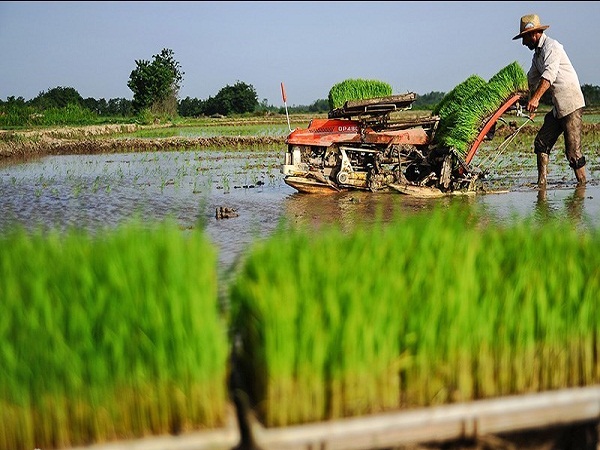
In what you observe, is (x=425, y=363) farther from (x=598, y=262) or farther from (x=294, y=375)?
(x=598, y=262)

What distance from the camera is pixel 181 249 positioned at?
2.65 meters

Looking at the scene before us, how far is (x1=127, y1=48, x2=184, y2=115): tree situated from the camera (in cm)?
5141

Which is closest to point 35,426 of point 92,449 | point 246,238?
point 92,449

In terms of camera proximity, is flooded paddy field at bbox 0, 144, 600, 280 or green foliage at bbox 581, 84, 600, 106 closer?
flooded paddy field at bbox 0, 144, 600, 280

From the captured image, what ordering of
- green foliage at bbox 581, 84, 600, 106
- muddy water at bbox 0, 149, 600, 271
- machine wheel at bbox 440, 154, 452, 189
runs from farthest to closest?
1. green foliage at bbox 581, 84, 600, 106
2. machine wheel at bbox 440, 154, 452, 189
3. muddy water at bbox 0, 149, 600, 271

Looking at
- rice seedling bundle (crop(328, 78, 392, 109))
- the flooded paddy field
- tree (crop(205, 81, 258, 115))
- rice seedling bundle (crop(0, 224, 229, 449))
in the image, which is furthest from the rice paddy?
tree (crop(205, 81, 258, 115))

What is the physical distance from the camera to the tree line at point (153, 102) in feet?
133

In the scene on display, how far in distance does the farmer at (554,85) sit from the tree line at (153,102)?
1.12 ft

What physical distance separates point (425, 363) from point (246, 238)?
4.63m

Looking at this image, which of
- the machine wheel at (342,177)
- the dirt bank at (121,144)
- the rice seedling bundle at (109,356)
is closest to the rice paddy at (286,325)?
the rice seedling bundle at (109,356)

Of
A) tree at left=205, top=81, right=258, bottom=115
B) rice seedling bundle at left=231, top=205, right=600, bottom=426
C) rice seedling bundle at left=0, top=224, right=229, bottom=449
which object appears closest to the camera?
rice seedling bundle at left=0, top=224, right=229, bottom=449

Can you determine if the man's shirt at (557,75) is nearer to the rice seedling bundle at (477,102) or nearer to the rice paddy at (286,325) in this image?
the rice seedling bundle at (477,102)

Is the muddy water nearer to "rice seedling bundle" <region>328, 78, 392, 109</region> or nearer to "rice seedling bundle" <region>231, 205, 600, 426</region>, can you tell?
"rice seedling bundle" <region>328, 78, 392, 109</region>

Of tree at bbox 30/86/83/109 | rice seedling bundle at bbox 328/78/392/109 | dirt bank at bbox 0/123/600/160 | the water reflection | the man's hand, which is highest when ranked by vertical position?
tree at bbox 30/86/83/109
